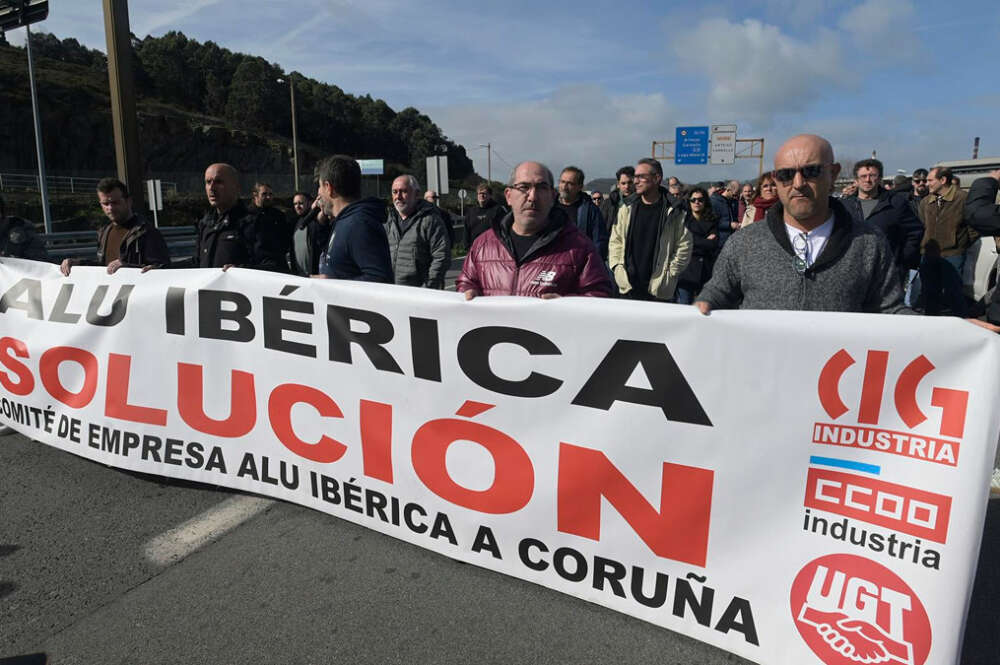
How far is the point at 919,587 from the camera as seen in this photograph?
2084 millimetres

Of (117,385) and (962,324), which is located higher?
(962,324)

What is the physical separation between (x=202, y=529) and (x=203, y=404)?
2.21 ft

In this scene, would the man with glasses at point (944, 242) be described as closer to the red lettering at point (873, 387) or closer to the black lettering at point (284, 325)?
the red lettering at point (873, 387)

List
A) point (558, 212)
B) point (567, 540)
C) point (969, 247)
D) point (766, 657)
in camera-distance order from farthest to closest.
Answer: point (969, 247), point (558, 212), point (567, 540), point (766, 657)

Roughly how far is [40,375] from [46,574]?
1.65 meters

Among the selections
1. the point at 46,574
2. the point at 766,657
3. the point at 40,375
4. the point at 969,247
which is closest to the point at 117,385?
the point at 40,375

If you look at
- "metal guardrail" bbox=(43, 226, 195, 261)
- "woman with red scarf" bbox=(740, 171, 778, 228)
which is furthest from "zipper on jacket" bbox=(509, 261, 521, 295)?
"metal guardrail" bbox=(43, 226, 195, 261)

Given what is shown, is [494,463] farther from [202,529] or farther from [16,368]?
[16,368]

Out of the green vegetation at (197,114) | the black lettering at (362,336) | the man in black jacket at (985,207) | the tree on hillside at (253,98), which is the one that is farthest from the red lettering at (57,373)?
the tree on hillside at (253,98)

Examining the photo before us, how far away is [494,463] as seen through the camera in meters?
2.82

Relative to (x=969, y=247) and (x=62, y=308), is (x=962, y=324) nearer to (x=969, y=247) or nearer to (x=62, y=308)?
(x=62, y=308)

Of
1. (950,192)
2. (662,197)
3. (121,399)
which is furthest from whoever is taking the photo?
(950,192)

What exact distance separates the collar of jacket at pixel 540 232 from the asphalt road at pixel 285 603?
4.91 feet

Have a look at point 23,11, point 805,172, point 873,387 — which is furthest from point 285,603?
point 23,11
